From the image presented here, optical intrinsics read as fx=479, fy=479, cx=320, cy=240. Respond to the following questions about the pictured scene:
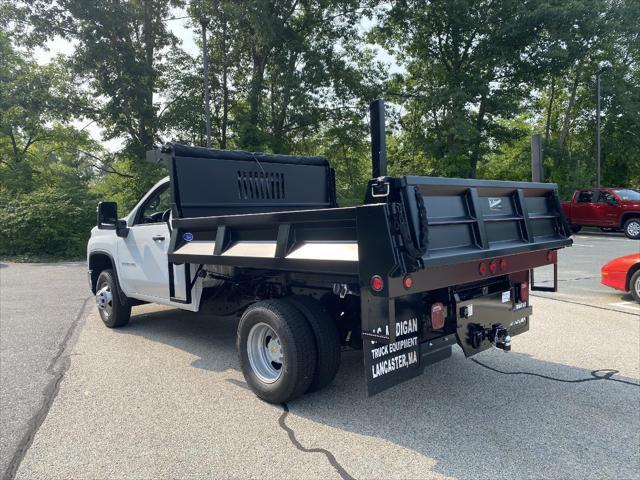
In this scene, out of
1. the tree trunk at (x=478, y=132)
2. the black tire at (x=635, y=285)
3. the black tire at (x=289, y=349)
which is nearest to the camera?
the black tire at (x=289, y=349)

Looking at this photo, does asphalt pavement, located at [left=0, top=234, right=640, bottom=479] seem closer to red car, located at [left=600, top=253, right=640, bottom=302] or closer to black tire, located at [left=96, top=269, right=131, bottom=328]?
black tire, located at [left=96, top=269, right=131, bottom=328]

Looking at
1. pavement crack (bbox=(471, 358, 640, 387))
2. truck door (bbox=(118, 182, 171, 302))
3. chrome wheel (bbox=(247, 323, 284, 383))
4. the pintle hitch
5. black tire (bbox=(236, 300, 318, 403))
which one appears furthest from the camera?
truck door (bbox=(118, 182, 171, 302))

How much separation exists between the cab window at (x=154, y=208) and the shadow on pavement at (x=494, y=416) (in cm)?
198

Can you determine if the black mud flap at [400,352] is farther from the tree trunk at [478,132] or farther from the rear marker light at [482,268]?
the tree trunk at [478,132]

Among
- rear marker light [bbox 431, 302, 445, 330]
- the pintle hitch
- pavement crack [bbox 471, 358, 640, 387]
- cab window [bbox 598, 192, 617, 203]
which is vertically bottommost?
pavement crack [bbox 471, 358, 640, 387]

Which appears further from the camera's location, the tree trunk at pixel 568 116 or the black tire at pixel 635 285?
the tree trunk at pixel 568 116

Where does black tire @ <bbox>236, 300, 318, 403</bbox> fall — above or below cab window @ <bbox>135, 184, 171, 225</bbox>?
below

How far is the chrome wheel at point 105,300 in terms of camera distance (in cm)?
645

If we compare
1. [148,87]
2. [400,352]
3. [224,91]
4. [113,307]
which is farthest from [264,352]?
[224,91]

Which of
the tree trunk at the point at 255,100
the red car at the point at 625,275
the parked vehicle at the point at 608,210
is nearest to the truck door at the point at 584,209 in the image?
the parked vehicle at the point at 608,210

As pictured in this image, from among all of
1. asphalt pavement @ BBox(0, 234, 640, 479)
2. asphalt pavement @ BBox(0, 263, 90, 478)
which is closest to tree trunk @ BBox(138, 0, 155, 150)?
asphalt pavement @ BBox(0, 263, 90, 478)

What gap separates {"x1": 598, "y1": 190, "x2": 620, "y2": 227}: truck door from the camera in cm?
1953

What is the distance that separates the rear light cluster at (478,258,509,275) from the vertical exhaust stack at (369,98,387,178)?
3.35 feet

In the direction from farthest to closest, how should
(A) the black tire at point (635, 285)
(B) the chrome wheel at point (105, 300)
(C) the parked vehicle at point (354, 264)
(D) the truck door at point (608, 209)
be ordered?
(D) the truck door at point (608, 209)
(A) the black tire at point (635, 285)
(B) the chrome wheel at point (105, 300)
(C) the parked vehicle at point (354, 264)
